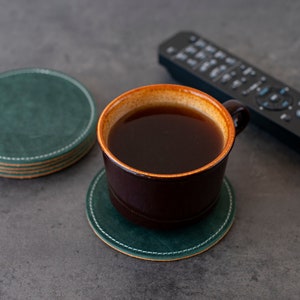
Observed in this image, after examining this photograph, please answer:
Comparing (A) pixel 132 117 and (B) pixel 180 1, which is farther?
(B) pixel 180 1

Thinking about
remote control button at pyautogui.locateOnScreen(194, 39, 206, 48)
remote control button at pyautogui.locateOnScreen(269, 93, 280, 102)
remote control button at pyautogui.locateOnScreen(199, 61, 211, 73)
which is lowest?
remote control button at pyautogui.locateOnScreen(199, 61, 211, 73)

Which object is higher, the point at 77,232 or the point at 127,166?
the point at 127,166

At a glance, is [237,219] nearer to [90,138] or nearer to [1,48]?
[90,138]

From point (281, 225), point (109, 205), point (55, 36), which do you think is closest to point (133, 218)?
point (109, 205)

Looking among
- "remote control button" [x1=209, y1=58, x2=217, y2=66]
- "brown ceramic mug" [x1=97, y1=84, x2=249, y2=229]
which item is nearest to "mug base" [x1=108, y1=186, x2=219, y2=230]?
"brown ceramic mug" [x1=97, y1=84, x2=249, y2=229]

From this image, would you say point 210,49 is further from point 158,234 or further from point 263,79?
point 158,234

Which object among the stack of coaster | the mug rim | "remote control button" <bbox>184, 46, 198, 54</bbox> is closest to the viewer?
the mug rim

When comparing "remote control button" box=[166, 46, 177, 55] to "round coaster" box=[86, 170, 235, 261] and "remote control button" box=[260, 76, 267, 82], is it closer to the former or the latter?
"remote control button" box=[260, 76, 267, 82]

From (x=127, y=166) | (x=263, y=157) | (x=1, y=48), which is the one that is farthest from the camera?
(x=1, y=48)
